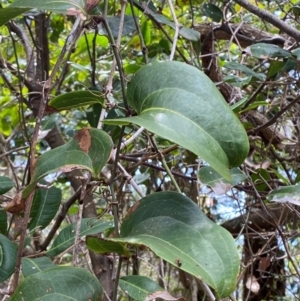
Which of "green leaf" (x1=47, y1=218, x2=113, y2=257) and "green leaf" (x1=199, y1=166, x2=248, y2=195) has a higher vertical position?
"green leaf" (x1=199, y1=166, x2=248, y2=195)

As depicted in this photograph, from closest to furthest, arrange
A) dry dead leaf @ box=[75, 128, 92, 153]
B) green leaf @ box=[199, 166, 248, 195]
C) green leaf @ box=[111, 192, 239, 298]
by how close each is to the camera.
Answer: green leaf @ box=[111, 192, 239, 298]
dry dead leaf @ box=[75, 128, 92, 153]
green leaf @ box=[199, 166, 248, 195]

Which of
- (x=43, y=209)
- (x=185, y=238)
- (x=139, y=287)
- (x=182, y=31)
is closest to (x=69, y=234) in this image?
(x=43, y=209)

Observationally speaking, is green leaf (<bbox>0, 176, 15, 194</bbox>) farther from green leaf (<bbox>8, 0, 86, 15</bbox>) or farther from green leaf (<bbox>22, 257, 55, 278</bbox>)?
green leaf (<bbox>8, 0, 86, 15</bbox>)

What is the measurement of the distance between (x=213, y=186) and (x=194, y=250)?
245mm

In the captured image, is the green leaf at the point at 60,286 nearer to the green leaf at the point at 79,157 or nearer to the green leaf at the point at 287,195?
the green leaf at the point at 79,157

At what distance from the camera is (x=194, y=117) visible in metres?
0.38

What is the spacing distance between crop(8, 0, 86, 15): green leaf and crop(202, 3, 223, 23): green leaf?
28.9 inches

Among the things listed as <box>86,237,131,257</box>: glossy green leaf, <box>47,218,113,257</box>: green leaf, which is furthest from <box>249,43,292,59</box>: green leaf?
<box>86,237,131,257</box>: glossy green leaf

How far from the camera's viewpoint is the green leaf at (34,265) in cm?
55

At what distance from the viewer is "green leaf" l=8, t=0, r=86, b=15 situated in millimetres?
444

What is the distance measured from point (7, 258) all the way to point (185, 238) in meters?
0.27

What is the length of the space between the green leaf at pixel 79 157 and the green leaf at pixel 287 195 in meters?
0.29

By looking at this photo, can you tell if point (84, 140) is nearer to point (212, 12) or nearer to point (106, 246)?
point (106, 246)

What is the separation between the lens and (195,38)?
90cm
